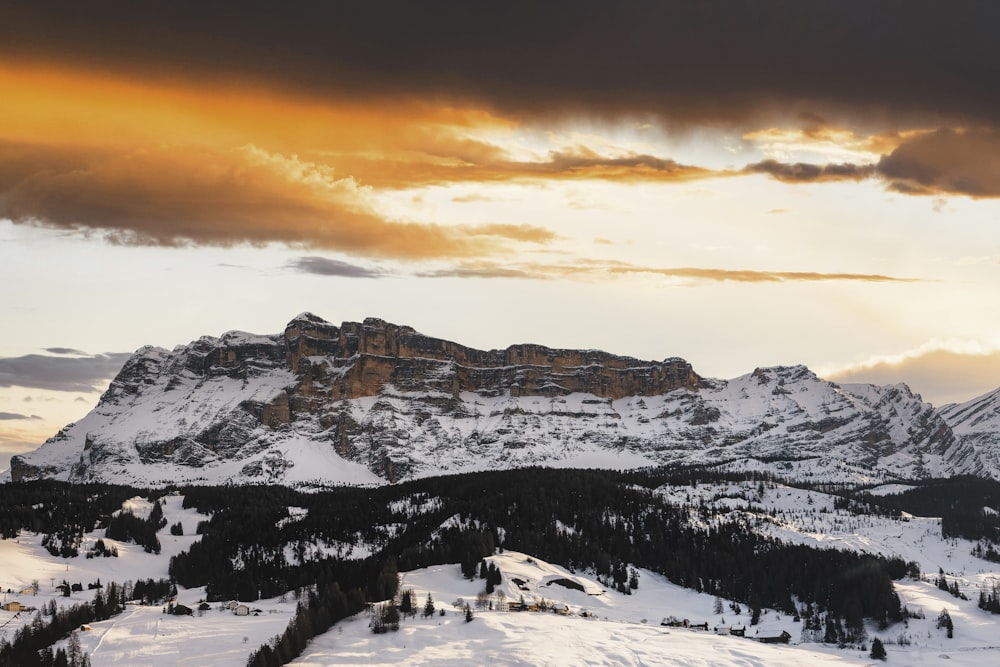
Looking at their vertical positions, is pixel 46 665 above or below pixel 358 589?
below

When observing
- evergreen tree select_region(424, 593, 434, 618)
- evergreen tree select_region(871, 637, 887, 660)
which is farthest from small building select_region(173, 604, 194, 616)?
evergreen tree select_region(871, 637, 887, 660)

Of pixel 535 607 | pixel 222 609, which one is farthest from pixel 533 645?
pixel 222 609

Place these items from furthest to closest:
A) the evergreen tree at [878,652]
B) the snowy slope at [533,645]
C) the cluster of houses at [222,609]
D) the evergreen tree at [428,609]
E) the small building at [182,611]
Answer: the evergreen tree at [878,652] → the cluster of houses at [222,609] → the small building at [182,611] → the evergreen tree at [428,609] → the snowy slope at [533,645]

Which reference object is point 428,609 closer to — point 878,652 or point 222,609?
point 222,609

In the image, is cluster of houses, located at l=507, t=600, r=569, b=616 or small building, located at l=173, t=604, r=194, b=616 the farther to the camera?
cluster of houses, located at l=507, t=600, r=569, b=616

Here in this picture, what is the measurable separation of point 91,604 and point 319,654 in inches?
2429

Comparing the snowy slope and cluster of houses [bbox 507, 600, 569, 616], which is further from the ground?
cluster of houses [bbox 507, 600, 569, 616]

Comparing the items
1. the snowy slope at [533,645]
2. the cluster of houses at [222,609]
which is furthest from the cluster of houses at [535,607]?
the cluster of houses at [222,609]

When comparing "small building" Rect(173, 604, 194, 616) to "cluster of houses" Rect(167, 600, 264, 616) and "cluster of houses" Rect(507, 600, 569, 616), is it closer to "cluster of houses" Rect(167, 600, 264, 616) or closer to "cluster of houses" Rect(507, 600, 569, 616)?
"cluster of houses" Rect(167, 600, 264, 616)

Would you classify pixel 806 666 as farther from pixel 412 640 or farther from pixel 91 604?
pixel 91 604

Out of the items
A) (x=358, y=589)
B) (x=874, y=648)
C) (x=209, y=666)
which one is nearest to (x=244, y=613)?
(x=358, y=589)

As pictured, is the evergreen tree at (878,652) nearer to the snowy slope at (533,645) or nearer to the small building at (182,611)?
the snowy slope at (533,645)

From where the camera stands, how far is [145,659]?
156m

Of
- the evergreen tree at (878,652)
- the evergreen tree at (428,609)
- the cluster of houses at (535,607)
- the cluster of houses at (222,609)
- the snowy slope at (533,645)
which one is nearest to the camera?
the snowy slope at (533,645)
